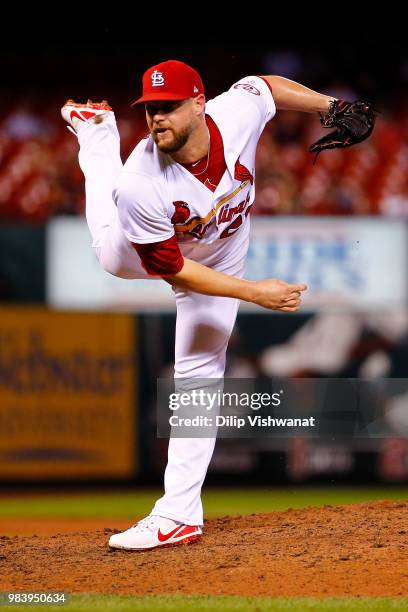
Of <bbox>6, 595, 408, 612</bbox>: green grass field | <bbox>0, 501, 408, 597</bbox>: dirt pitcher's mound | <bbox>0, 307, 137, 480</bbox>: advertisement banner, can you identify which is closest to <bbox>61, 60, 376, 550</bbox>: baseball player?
<bbox>0, 501, 408, 597</bbox>: dirt pitcher's mound

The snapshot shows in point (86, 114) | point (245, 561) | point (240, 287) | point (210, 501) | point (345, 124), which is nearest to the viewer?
point (240, 287)

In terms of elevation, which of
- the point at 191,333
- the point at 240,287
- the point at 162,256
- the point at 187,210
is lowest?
the point at 191,333

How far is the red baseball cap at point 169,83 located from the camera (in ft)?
12.1

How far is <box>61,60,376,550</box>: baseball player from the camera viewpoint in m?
3.77

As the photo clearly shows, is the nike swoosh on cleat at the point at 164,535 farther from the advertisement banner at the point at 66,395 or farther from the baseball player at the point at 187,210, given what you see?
the advertisement banner at the point at 66,395

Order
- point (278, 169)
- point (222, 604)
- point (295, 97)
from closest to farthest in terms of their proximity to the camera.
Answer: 1. point (222, 604)
2. point (295, 97)
3. point (278, 169)

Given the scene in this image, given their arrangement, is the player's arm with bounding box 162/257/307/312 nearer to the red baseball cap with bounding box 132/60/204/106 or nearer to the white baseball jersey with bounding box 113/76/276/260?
the white baseball jersey with bounding box 113/76/276/260

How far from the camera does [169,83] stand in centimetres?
372

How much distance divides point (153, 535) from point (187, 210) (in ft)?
4.39

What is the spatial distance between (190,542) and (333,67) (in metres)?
8.39

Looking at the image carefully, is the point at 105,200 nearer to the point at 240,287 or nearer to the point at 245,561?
the point at 240,287

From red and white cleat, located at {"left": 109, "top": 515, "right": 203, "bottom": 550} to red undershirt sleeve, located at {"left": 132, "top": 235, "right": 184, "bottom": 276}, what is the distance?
1.07 metres

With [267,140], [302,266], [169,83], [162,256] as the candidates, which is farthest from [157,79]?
[267,140]

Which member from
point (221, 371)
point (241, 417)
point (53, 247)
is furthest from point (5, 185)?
point (221, 371)
